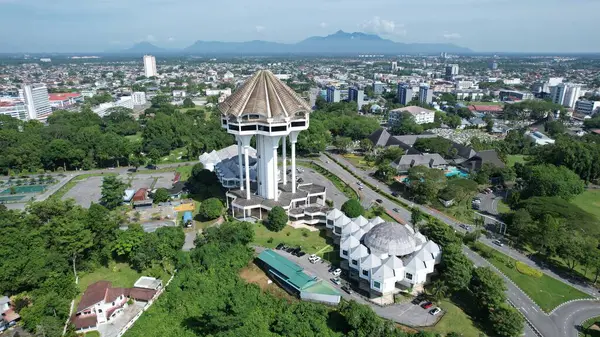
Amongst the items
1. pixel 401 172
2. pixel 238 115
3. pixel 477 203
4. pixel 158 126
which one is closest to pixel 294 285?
pixel 238 115

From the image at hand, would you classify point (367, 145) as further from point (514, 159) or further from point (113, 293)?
point (113, 293)

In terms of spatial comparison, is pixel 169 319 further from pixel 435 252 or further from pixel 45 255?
pixel 435 252

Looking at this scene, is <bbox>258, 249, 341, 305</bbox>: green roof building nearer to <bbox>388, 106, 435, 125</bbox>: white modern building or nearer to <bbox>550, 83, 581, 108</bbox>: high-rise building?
<bbox>388, 106, 435, 125</bbox>: white modern building

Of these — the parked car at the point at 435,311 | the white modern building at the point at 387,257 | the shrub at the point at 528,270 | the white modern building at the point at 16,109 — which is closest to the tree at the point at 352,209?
the white modern building at the point at 387,257

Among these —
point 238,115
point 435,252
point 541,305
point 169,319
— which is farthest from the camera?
point 238,115

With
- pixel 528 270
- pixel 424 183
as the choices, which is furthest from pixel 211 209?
pixel 528 270

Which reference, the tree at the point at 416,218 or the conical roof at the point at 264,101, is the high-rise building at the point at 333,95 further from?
the tree at the point at 416,218

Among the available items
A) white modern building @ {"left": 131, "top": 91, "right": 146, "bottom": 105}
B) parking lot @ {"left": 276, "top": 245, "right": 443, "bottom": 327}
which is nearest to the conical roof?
parking lot @ {"left": 276, "top": 245, "right": 443, "bottom": 327}
